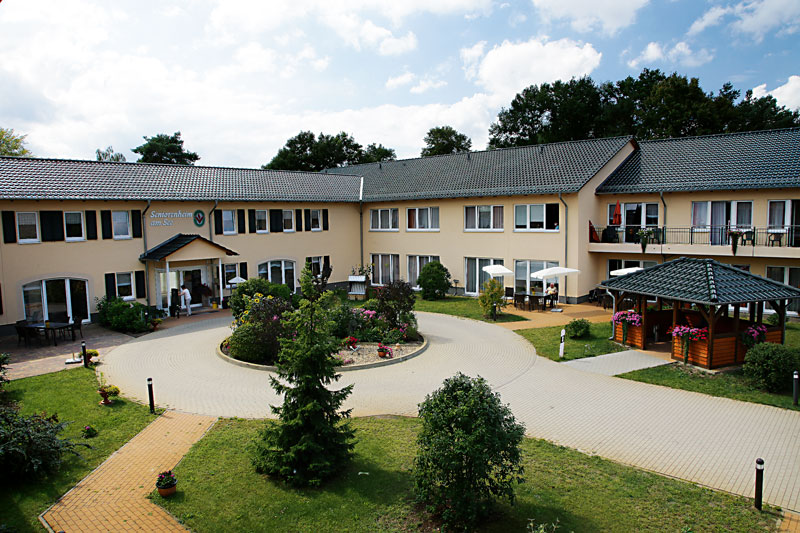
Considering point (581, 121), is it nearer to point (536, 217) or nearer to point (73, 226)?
point (536, 217)

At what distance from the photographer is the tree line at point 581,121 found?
139 ft

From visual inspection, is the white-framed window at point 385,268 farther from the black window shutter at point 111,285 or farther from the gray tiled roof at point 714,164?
the black window shutter at point 111,285

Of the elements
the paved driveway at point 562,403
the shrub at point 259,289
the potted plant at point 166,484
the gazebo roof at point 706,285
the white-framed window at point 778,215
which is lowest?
the paved driveway at point 562,403

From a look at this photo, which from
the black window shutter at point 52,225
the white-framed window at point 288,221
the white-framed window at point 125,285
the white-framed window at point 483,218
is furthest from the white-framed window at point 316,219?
→ the black window shutter at point 52,225

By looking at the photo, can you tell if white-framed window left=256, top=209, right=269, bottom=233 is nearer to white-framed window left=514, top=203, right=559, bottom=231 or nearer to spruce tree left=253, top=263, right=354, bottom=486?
white-framed window left=514, top=203, right=559, bottom=231

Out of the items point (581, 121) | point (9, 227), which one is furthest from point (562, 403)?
point (581, 121)

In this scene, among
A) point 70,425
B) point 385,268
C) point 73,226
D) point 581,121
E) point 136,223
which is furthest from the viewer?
point 581,121

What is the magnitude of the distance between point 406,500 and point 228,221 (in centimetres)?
2269

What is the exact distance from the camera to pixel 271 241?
2961 centimetres

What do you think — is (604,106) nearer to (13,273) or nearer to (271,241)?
(271,241)

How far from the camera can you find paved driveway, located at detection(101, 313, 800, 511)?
9.52 meters

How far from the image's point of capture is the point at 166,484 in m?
8.02

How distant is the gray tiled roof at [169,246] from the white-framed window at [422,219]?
37.1 ft

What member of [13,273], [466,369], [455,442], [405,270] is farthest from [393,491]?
[405,270]
